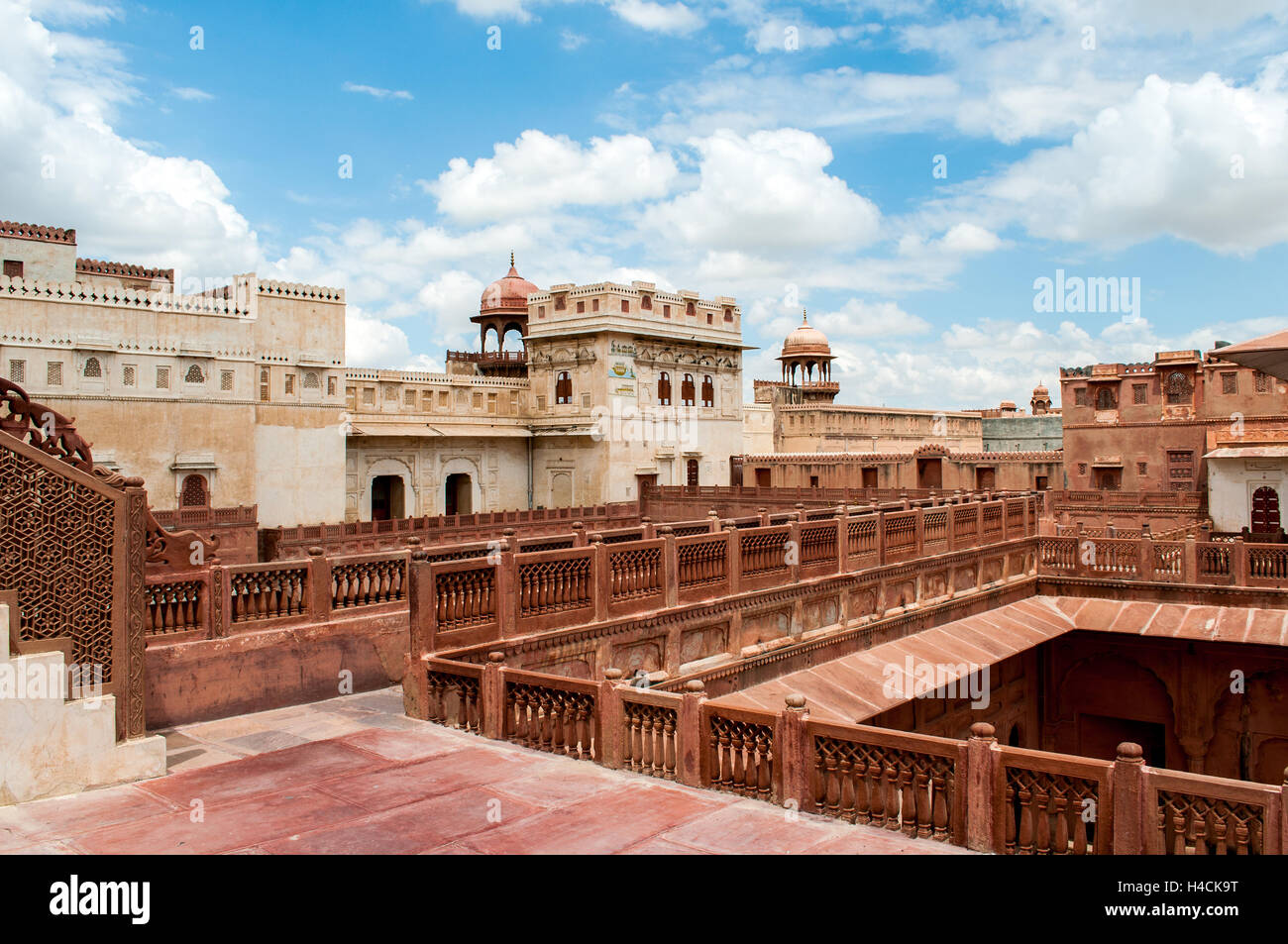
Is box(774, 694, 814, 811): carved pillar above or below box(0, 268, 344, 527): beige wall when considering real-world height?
below

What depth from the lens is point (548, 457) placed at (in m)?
44.8

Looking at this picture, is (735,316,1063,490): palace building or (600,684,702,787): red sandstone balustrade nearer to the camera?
(600,684,702,787): red sandstone balustrade

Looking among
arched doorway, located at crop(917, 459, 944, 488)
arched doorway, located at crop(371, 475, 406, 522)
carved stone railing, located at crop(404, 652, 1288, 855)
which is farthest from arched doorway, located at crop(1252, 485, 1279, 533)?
carved stone railing, located at crop(404, 652, 1288, 855)

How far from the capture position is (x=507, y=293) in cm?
5053

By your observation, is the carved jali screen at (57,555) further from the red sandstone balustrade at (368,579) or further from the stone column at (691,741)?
the stone column at (691,741)

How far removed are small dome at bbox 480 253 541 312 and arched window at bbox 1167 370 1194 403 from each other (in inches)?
1198

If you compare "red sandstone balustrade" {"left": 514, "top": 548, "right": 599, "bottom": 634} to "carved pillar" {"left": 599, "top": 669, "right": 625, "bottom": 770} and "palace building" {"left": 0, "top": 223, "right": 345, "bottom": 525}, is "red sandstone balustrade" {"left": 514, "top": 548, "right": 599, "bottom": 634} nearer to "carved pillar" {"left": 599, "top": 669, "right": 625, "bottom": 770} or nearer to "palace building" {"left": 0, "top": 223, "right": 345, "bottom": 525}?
"carved pillar" {"left": 599, "top": 669, "right": 625, "bottom": 770}

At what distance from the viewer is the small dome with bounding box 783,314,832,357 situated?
64.6 m

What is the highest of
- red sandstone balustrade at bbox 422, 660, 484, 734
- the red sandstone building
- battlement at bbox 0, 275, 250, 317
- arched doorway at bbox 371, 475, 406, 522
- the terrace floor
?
battlement at bbox 0, 275, 250, 317

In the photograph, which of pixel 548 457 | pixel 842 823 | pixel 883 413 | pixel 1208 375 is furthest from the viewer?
pixel 883 413

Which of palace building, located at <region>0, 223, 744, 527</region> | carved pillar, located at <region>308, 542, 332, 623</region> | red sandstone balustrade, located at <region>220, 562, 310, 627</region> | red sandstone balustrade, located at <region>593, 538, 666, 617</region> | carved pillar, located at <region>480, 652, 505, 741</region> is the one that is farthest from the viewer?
palace building, located at <region>0, 223, 744, 527</region>
